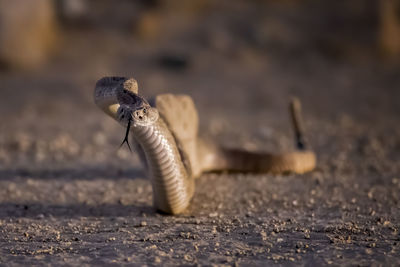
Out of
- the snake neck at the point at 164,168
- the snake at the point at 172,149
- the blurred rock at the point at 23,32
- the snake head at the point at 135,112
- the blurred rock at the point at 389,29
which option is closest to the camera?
the snake head at the point at 135,112

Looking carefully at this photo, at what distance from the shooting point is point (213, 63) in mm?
14812

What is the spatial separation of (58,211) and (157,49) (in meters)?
10.2

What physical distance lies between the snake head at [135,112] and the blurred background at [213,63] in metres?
4.42

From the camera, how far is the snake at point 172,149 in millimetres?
4477

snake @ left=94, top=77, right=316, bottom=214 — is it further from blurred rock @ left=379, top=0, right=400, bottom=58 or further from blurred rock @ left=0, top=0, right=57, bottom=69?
blurred rock @ left=379, top=0, right=400, bottom=58

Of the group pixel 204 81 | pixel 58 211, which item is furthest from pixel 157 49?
pixel 58 211

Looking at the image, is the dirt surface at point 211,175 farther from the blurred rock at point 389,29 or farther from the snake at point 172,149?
the blurred rock at point 389,29

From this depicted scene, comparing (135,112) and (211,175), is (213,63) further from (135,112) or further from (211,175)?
(135,112)

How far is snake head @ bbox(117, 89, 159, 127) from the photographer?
4.28 meters

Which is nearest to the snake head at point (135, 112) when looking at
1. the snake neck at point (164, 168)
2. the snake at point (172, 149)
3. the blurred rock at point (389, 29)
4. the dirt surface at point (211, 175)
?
the snake at point (172, 149)

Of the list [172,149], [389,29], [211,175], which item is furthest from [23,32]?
[172,149]

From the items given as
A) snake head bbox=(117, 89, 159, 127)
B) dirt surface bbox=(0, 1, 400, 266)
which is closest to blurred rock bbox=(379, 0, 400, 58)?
dirt surface bbox=(0, 1, 400, 266)

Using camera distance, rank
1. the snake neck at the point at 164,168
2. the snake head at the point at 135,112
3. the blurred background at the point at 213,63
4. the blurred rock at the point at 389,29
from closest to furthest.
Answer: the snake head at the point at 135,112 < the snake neck at the point at 164,168 < the blurred background at the point at 213,63 < the blurred rock at the point at 389,29

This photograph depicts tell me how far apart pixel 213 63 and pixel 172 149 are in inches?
397
